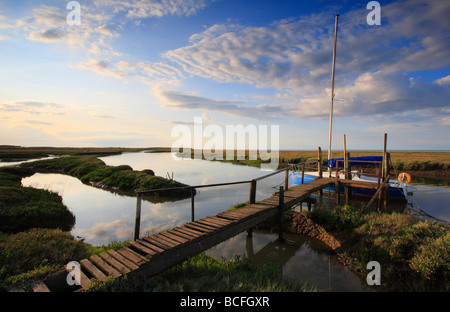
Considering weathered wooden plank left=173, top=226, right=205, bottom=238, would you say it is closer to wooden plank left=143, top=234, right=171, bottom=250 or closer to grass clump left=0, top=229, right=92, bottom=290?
wooden plank left=143, top=234, right=171, bottom=250

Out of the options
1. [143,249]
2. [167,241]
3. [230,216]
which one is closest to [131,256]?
[143,249]

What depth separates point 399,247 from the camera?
723 cm

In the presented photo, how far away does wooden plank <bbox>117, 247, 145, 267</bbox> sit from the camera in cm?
497

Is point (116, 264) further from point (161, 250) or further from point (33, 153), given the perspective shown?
point (33, 153)

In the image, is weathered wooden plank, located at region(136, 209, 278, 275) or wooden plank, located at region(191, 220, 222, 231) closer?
weathered wooden plank, located at region(136, 209, 278, 275)

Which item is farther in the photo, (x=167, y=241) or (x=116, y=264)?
(x=167, y=241)

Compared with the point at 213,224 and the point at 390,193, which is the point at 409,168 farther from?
the point at 213,224

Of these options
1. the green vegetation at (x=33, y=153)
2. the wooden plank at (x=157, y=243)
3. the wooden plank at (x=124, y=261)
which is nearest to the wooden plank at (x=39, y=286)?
the wooden plank at (x=124, y=261)

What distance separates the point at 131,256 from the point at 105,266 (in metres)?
0.57

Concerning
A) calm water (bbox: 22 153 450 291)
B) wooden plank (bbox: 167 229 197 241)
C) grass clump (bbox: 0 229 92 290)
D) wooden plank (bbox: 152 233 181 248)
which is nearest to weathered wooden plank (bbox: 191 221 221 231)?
wooden plank (bbox: 167 229 197 241)

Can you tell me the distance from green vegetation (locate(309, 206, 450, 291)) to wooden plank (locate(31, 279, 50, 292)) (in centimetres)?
839
